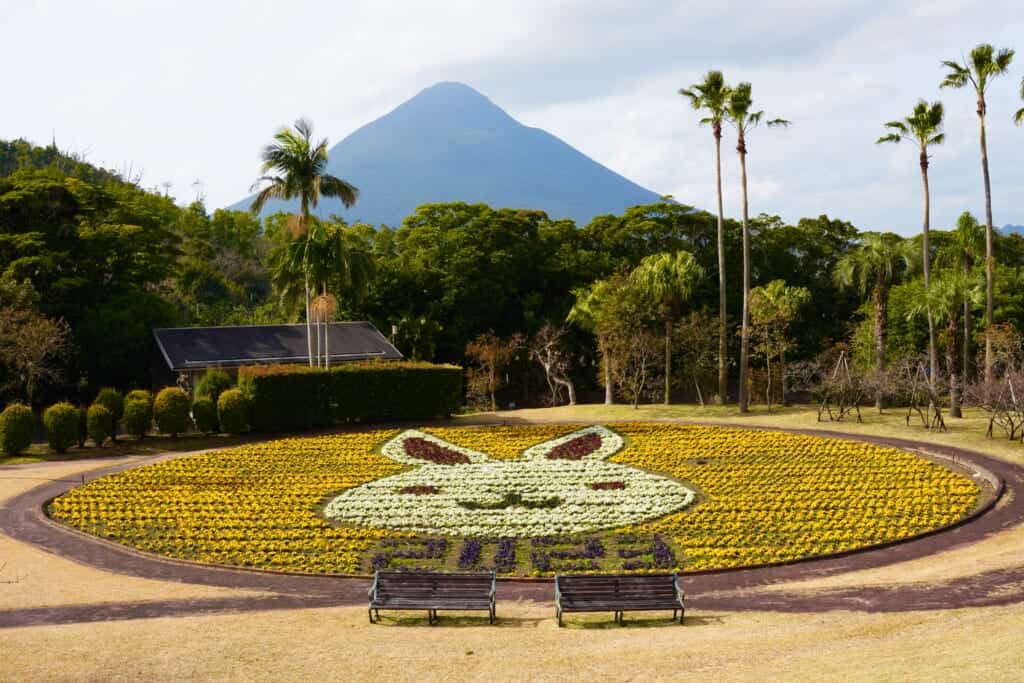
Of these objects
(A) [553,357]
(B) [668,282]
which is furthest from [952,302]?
(A) [553,357]

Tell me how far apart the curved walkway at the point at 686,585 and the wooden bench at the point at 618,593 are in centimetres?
121

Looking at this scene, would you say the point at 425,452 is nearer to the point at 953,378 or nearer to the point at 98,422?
the point at 98,422

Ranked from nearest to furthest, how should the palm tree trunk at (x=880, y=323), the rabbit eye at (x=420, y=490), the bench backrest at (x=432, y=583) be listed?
the bench backrest at (x=432, y=583) → the rabbit eye at (x=420, y=490) → the palm tree trunk at (x=880, y=323)

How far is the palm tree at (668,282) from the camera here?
155 feet

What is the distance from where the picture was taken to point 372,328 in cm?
5622

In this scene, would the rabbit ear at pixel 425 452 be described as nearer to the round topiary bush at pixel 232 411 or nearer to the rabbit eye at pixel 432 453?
the rabbit eye at pixel 432 453

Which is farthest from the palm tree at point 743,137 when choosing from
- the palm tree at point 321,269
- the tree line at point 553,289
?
the palm tree at point 321,269

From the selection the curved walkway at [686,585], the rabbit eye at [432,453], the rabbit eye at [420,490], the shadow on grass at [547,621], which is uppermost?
the rabbit eye at [432,453]

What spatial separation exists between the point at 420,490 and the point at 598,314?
909 inches

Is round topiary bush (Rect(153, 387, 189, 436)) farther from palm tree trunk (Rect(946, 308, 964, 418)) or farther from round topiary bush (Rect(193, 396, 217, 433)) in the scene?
palm tree trunk (Rect(946, 308, 964, 418))

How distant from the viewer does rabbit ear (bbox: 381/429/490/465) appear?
33500mm

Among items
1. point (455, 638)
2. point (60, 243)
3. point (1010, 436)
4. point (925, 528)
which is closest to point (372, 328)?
point (60, 243)

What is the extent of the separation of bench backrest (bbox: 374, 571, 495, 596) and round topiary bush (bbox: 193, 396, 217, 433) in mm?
23829

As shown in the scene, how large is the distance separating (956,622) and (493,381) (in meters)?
39.4
